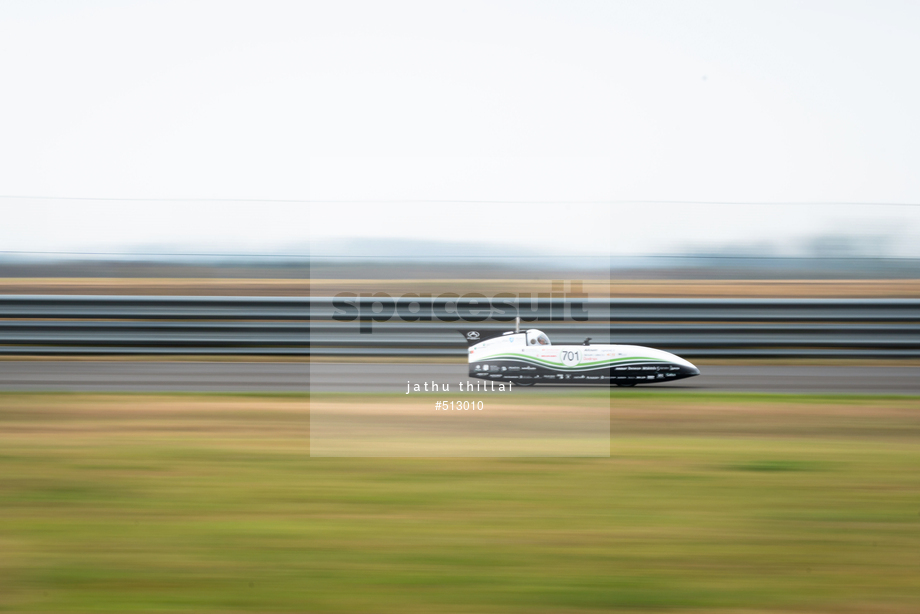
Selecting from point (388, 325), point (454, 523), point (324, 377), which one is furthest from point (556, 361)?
point (454, 523)

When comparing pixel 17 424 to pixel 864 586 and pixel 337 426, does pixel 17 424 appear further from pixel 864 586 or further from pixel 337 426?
pixel 864 586

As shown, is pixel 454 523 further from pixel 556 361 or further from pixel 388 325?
pixel 388 325

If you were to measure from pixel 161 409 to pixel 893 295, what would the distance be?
25.3 feet

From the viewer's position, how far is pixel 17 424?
5293 mm

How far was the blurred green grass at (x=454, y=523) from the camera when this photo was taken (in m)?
2.73

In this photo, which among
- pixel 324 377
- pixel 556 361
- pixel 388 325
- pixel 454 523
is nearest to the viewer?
pixel 454 523

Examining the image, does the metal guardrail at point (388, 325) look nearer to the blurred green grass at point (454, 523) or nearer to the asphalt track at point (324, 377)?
the asphalt track at point (324, 377)

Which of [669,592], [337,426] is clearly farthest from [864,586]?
[337,426]

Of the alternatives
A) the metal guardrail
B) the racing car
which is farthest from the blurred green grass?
the metal guardrail

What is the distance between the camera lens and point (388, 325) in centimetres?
873

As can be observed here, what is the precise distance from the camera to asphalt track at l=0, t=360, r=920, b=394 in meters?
7.02

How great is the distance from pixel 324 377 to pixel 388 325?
128 cm

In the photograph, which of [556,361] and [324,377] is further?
[324,377]

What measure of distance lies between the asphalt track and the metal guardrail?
0.89ft
